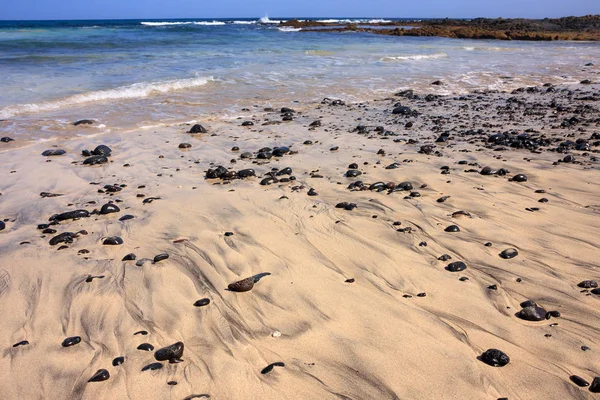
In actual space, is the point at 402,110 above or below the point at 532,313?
above

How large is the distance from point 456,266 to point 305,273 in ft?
4.04

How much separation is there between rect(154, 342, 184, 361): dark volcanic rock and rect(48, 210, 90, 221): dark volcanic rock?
2511 millimetres

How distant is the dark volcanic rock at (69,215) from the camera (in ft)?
14.9

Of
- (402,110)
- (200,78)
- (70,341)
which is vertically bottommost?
(70,341)

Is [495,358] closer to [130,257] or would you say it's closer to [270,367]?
[270,367]

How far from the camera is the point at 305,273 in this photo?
356 cm

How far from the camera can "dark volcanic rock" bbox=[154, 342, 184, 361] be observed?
8.63 ft

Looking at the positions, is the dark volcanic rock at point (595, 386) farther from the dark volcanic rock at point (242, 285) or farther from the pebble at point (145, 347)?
the pebble at point (145, 347)

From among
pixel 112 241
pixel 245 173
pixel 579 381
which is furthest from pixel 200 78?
pixel 579 381

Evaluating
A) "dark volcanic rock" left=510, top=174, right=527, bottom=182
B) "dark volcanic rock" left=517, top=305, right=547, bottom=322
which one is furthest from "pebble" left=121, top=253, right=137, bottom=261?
"dark volcanic rock" left=510, top=174, right=527, bottom=182

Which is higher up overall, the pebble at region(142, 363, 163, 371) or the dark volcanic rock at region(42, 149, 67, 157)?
the dark volcanic rock at region(42, 149, 67, 157)

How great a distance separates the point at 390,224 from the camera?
4336 mm

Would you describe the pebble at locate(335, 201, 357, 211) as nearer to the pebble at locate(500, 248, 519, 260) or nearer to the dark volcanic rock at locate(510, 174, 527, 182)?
the pebble at locate(500, 248, 519, 260)

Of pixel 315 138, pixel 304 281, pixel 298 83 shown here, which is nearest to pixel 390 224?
pixel 304 281
